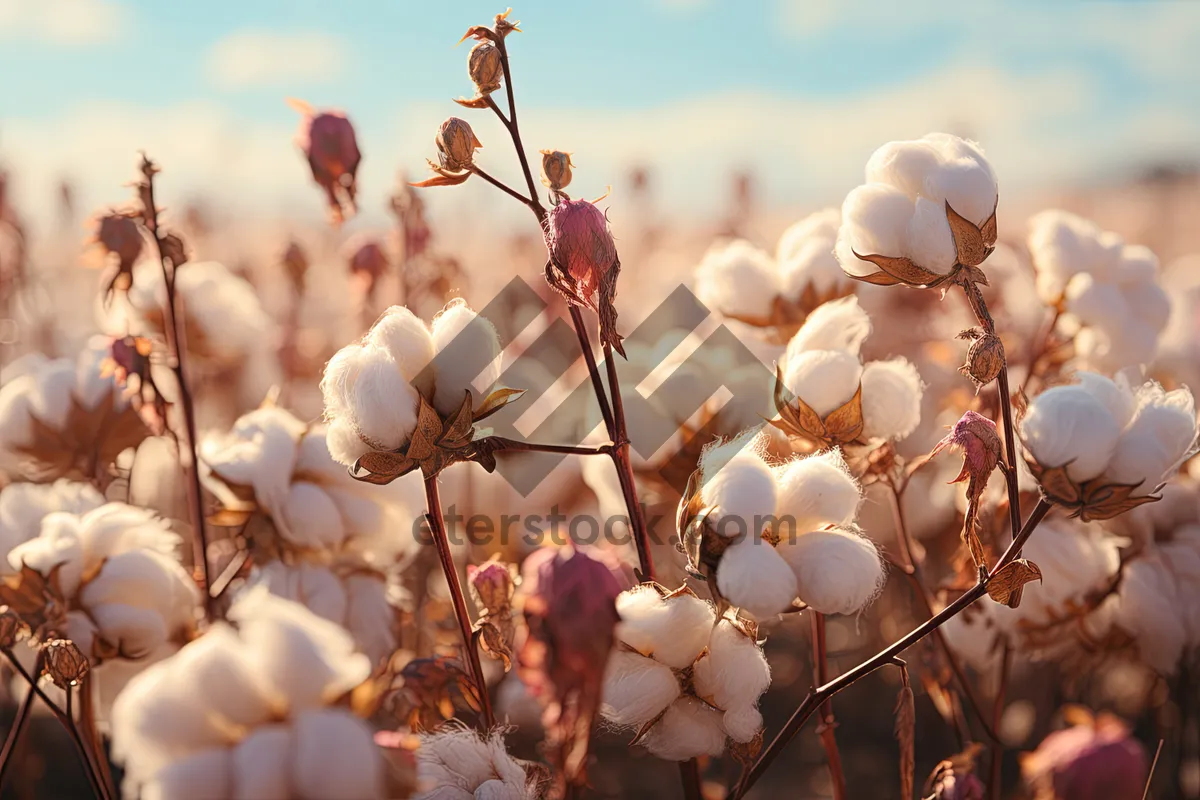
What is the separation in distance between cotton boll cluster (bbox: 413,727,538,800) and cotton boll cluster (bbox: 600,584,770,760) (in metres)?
0.07

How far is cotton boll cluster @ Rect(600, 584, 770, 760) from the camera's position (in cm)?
57

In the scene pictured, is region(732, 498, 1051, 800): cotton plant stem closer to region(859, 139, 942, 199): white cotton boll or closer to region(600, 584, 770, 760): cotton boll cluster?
region(600, 584, 770, 760): cotton boll cluster

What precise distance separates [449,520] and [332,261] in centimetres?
204

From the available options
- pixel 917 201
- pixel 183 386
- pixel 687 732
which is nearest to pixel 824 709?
pixel 687 732

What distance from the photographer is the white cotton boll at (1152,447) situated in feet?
1.79

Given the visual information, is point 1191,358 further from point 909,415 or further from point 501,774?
point 501,774

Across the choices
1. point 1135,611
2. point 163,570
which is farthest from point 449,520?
point 1135,611

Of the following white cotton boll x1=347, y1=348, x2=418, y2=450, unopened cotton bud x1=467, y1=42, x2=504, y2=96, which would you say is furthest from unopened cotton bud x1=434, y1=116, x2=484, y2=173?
white cotton boll x1=347, y1=348, x2=418, y2=450

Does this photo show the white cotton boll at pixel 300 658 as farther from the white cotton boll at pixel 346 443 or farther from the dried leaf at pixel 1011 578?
the dried leaf at pixel 1011 578

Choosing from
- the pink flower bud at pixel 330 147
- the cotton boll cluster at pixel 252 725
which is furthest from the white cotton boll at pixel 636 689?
the pink flower bud at pixel 330 147

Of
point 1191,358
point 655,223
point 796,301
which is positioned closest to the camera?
point 796,301

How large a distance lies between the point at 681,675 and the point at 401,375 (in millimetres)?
262

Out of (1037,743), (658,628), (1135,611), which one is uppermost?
(658,628)

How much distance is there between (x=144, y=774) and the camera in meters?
0.40
